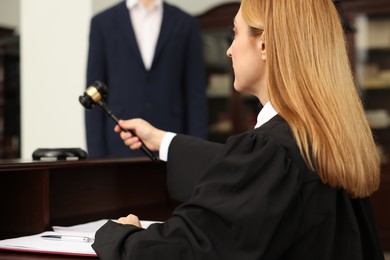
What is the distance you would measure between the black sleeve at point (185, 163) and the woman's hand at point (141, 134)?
0.49 ft

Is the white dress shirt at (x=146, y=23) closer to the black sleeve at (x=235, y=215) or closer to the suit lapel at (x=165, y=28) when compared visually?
the suit lapel at (x=165, y=28)

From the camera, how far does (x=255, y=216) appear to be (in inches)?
38.4

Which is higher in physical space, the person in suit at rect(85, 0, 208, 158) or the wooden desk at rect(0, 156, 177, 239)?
the person in suit at rect(85, 0, 208, 158)

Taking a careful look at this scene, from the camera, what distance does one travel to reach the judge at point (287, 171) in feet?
3.23

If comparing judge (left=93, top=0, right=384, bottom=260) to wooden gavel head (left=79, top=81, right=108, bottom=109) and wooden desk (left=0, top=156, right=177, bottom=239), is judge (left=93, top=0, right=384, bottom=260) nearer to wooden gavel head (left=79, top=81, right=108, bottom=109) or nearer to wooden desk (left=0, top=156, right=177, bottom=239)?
wooden desk (left=0, top=156, right=177, bottom=239)

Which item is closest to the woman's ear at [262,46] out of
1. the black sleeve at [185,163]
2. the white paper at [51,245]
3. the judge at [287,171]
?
the judge at [287,171]

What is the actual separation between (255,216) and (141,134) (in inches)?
32.0

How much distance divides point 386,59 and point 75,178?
3.87m

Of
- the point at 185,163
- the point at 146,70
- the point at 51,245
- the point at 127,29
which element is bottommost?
the point at 51,245

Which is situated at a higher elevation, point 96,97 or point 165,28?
point 165,28

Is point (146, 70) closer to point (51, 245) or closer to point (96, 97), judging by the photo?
point (96, 97)

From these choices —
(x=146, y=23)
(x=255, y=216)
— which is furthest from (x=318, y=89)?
(x=146, y=23)

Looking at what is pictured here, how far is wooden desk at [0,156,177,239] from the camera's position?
133 centimetres

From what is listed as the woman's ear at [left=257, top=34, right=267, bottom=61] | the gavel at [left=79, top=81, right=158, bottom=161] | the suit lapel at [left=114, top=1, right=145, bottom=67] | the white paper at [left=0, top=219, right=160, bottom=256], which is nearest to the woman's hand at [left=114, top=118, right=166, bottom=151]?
the gavel at [left=79, top=81, right=158, bottom=161]
